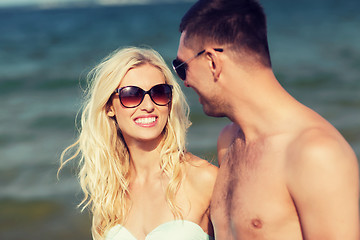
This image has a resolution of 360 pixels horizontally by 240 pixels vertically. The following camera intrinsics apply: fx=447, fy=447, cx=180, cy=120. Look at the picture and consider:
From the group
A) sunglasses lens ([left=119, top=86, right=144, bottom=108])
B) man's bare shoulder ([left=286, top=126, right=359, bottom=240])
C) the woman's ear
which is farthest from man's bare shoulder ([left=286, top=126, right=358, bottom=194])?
the woman's ear

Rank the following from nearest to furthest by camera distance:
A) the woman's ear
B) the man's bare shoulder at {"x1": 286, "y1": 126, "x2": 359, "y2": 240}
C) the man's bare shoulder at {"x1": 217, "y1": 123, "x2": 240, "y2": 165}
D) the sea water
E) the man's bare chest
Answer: the man's bare shoulder at {"x1": 286, "y1": 126, "x2": 359, "y2": 240} < the man's bare chest < the man's bare shoulder at {"x1": 217, "y1": 123, "x2": 240, "y2": 165} < the woman's ear < the sea water

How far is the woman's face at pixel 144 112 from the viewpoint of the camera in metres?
3.29

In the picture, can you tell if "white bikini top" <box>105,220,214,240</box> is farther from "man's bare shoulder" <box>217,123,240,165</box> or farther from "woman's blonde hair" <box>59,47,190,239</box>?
"man's bare shoulder" <box>217,123,240,165</box>

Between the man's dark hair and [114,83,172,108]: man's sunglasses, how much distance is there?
2.77ft

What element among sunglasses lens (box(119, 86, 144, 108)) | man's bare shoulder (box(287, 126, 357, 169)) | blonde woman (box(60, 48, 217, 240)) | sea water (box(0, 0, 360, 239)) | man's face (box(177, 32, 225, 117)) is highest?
man's face (box(177, 32, 225, 117))

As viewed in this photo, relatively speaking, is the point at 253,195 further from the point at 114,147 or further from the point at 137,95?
the point at 114,147

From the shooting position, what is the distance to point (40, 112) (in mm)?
10742

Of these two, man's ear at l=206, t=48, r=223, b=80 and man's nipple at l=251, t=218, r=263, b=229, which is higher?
man's ear at l=206, t=48, r=223, b=80

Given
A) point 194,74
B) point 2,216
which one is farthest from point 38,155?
point 194,74

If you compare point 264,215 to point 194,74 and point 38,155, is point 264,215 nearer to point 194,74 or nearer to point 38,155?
point 194,74

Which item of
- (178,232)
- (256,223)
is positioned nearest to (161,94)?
(178,232)

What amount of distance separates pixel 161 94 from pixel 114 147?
0.66 m

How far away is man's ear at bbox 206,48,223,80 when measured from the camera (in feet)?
8.38

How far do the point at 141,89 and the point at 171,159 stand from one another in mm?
595
